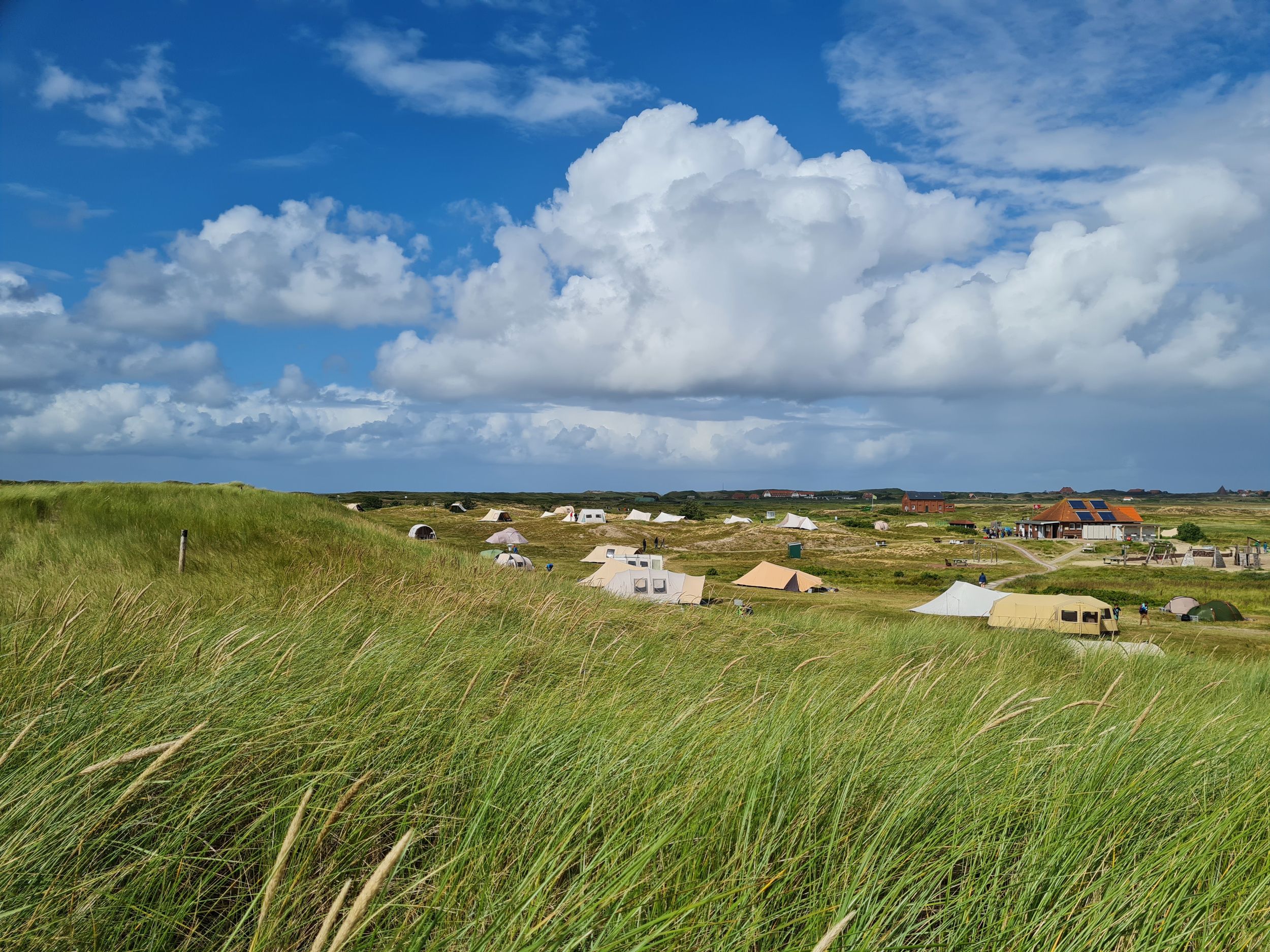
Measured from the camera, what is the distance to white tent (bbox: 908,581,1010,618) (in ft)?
124

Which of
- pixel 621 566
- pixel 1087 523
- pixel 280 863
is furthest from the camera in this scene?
pixel 1087 523

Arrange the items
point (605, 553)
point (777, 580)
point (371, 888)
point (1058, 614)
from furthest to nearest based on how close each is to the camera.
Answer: point (605, 553), point (777, 580), point (1058, 614), point (371, 888)

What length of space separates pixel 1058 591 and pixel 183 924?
55.2 metres

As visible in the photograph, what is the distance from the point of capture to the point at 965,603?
38.6 metres

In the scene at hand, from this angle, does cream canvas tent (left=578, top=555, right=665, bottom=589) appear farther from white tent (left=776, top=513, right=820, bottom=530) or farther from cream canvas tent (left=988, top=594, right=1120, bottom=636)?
white tent (left=776, top=513, right=820, bottom=530)

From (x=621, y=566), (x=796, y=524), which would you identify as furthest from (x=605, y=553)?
(x=796, y=524)

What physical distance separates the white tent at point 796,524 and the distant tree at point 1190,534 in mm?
43368

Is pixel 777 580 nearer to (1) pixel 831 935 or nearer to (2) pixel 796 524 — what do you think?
(2) pixel 796 524

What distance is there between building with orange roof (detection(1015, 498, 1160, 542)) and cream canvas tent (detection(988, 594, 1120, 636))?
264ft

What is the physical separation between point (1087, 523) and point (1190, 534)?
1168 cm

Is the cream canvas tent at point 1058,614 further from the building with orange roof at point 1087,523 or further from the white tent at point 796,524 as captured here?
the building with orange roof at point 1087,523

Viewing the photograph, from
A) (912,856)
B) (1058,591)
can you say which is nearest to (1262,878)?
(912,856)

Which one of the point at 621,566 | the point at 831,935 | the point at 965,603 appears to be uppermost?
the point at 831,935

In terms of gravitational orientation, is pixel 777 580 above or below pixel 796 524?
below
